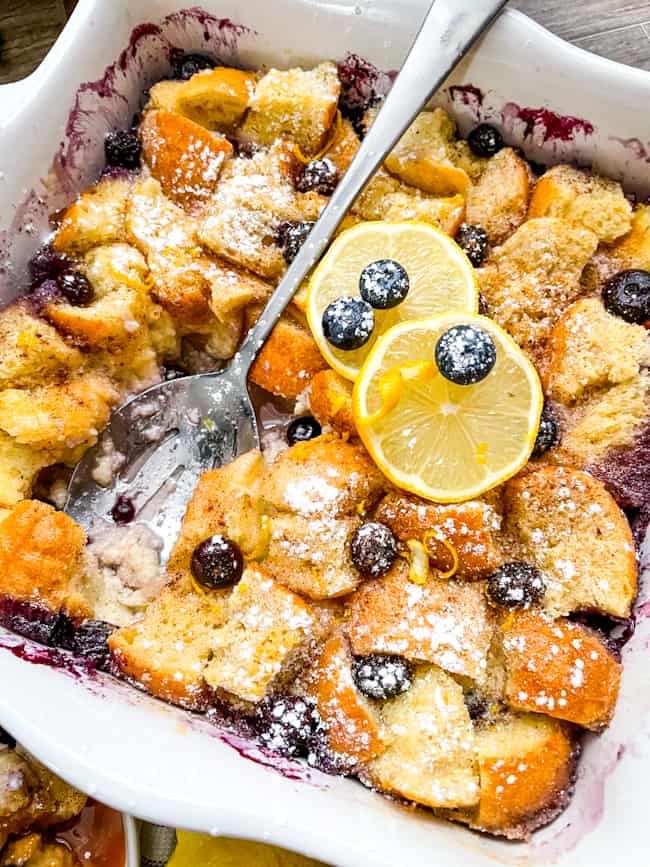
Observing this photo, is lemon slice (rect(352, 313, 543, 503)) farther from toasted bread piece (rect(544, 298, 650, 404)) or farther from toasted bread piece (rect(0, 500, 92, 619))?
toasted bread piece (rect(0, 500, 92, 619))

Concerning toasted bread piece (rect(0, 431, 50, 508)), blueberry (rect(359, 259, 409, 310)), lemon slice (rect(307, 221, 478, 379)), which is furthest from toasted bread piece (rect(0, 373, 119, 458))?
blueberry (rect(359, 259, 409, 310))

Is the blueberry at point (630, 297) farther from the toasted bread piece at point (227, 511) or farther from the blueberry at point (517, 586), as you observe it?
the toasted bread piece at point (227, 511)

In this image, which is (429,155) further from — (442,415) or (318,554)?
(318,554)

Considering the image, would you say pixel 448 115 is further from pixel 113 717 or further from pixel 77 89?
pixel 113 717

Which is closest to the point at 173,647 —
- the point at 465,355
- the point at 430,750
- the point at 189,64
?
the point at 430,750

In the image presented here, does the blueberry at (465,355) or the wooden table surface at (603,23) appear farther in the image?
the wooden table surface at (603,23)

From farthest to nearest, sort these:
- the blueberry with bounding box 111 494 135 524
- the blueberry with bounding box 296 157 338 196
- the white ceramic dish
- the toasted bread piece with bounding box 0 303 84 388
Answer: the blueberry with bounding box 111 494 135 524 < the blueberry with bounding box 296 157 338 196 < the toasted bread piece with bounding box 0 303 84 388 < the white ceramic dish

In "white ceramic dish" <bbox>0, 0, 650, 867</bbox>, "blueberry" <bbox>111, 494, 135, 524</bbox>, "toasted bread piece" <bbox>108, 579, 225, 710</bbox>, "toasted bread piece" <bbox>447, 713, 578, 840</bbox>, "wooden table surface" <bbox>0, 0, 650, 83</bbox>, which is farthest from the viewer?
"wooden table surface" <bbox>0, 0, 650, 83</bbox>

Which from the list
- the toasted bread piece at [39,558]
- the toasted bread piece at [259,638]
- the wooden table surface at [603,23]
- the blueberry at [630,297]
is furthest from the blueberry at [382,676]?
the wooden table surface at [603,23]
